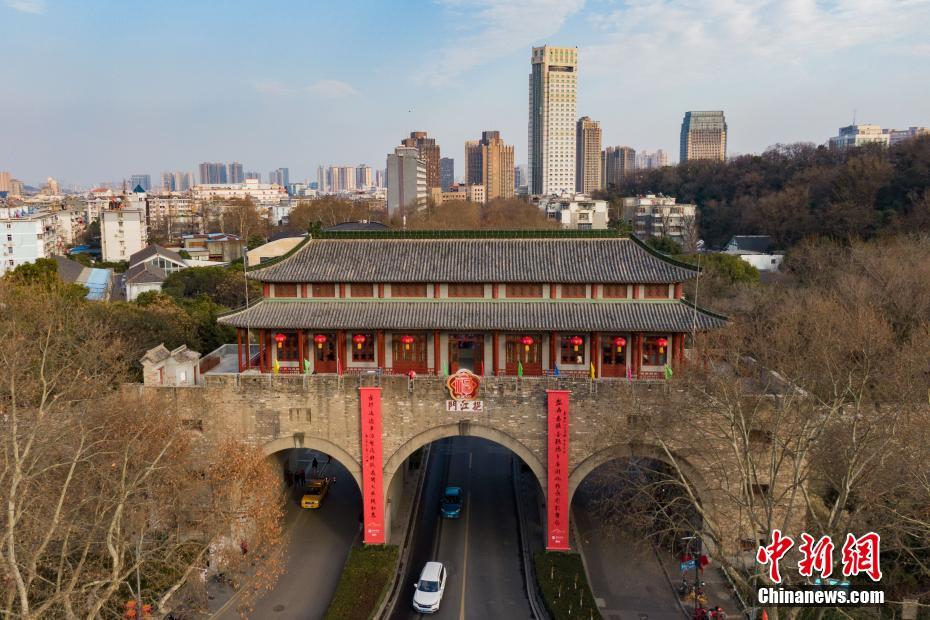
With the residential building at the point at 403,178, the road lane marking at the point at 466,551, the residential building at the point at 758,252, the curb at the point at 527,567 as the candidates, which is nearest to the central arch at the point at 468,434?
the curb at the point at 527,567

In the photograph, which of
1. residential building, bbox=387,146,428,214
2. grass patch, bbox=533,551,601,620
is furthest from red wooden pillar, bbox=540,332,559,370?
residential building, bbox=387,146,428,214

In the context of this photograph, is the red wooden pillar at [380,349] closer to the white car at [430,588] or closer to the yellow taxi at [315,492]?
the yellow taxi at [315,492]

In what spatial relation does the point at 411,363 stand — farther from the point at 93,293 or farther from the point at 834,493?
the point at 93,293

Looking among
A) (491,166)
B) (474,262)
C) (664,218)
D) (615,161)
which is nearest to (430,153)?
(491,166)

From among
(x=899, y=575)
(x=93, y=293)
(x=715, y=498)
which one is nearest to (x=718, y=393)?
(x=715, y=498)

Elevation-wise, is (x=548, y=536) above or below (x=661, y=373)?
below

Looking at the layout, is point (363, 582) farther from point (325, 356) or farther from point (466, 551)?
point (325, 356)
